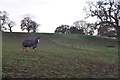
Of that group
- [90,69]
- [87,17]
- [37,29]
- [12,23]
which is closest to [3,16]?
[12,23]

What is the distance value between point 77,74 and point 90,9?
48.3 metres

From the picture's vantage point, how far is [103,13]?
61250 mm

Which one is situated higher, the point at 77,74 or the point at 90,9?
the point at 90,9

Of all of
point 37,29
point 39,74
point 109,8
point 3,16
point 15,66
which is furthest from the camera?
point 37,29

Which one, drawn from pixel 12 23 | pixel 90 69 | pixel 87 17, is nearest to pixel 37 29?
pixel 12 23

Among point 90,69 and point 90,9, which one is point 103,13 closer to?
point 90,9

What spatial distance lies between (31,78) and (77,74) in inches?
124

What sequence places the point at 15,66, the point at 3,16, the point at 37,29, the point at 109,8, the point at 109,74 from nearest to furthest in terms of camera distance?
the point at 15,66
the point at 109,74
the point at 109,8
the point at 3,16
the point at 37,29

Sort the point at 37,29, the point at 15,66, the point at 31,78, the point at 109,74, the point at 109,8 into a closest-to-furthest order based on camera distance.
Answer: the point at 31,78 < the point at 15,66 < the point at 109,74 < the point at 109,8 < the point at 37,29

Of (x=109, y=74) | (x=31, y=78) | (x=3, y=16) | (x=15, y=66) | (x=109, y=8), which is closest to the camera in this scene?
(x=31, y=78)

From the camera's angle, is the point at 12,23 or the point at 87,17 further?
the point at 12,23

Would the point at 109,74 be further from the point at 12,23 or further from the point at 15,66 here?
the point at 12,23

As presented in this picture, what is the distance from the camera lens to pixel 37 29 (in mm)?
115688

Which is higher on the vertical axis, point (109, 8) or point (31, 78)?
point (109, 8)
